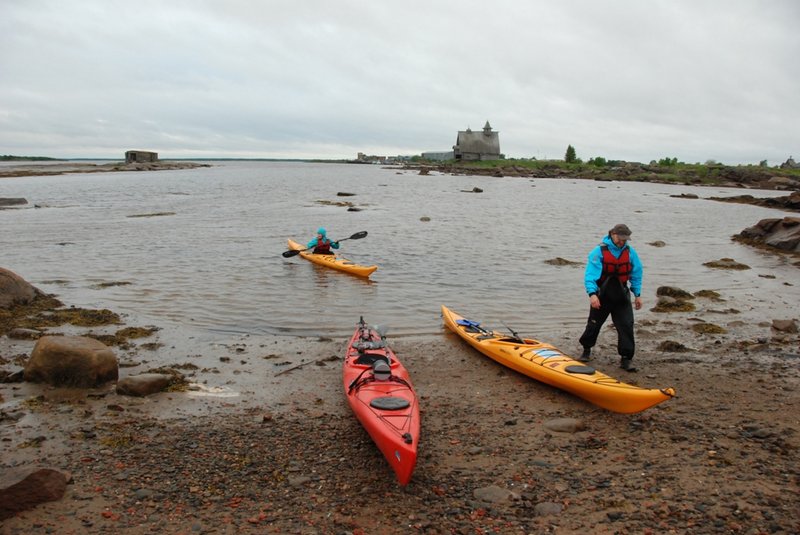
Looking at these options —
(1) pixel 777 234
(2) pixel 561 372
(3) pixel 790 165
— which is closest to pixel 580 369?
(2) pixel 561 372

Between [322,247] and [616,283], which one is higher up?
[616,283]

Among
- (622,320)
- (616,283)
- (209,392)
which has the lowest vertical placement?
(209,392)

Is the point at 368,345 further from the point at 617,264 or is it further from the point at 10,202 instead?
the point at 10,202

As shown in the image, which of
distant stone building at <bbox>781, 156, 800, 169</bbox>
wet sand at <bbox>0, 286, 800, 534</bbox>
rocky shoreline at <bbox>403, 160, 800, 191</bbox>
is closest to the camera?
wet sand at <bbox>0, 286, 800, 534</bbox>

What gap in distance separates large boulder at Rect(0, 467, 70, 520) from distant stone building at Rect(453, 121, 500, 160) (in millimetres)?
100142

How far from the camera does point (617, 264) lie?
22.5 feet

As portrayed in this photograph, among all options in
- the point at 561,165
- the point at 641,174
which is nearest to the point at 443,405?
the point at 641,174

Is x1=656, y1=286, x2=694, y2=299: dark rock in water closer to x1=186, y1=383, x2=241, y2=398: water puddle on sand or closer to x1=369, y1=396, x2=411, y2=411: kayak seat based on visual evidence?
x1=369, y1=396, x2=411, y2=411: kayak seat

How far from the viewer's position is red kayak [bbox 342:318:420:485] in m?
4.42

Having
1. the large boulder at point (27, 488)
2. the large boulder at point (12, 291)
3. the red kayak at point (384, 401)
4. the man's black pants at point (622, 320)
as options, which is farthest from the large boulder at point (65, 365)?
the man's black pants at point (622, 320)

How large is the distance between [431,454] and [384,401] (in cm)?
71

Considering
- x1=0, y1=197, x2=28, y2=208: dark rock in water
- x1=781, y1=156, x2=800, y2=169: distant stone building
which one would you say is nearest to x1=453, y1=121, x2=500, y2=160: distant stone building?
x1=781, y1=156, x2=800, y2=169: distant stone building

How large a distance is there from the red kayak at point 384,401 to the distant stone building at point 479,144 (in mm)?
97025

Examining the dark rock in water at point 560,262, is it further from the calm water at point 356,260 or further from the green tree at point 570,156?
the green tree at point 570,156
